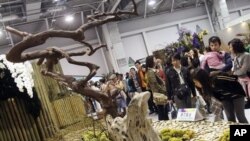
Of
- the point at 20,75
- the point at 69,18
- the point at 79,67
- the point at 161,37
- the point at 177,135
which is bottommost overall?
the point at 177,135

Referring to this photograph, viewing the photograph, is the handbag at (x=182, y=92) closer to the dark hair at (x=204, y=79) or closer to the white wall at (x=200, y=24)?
the dark hair at (x=204, y=79)

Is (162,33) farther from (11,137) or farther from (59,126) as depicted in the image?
(11,137)

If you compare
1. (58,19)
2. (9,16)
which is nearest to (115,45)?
(58,19)

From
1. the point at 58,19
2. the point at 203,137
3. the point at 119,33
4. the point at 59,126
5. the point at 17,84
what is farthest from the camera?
the point at 119,33

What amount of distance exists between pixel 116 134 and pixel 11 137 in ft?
18.5

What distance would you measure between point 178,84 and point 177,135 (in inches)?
74.6

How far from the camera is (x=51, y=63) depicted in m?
2.87

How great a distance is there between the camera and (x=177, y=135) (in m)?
3.34

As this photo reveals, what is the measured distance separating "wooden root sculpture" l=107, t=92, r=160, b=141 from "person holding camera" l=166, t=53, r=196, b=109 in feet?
8.16

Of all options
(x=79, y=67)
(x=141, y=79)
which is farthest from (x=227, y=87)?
(x=79, y=67)

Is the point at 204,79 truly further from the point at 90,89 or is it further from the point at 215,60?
the point at 90,89

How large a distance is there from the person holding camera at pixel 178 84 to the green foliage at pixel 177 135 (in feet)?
5.29

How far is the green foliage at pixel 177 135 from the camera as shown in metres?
3.15

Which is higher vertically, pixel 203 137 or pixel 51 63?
pixel 51 63
